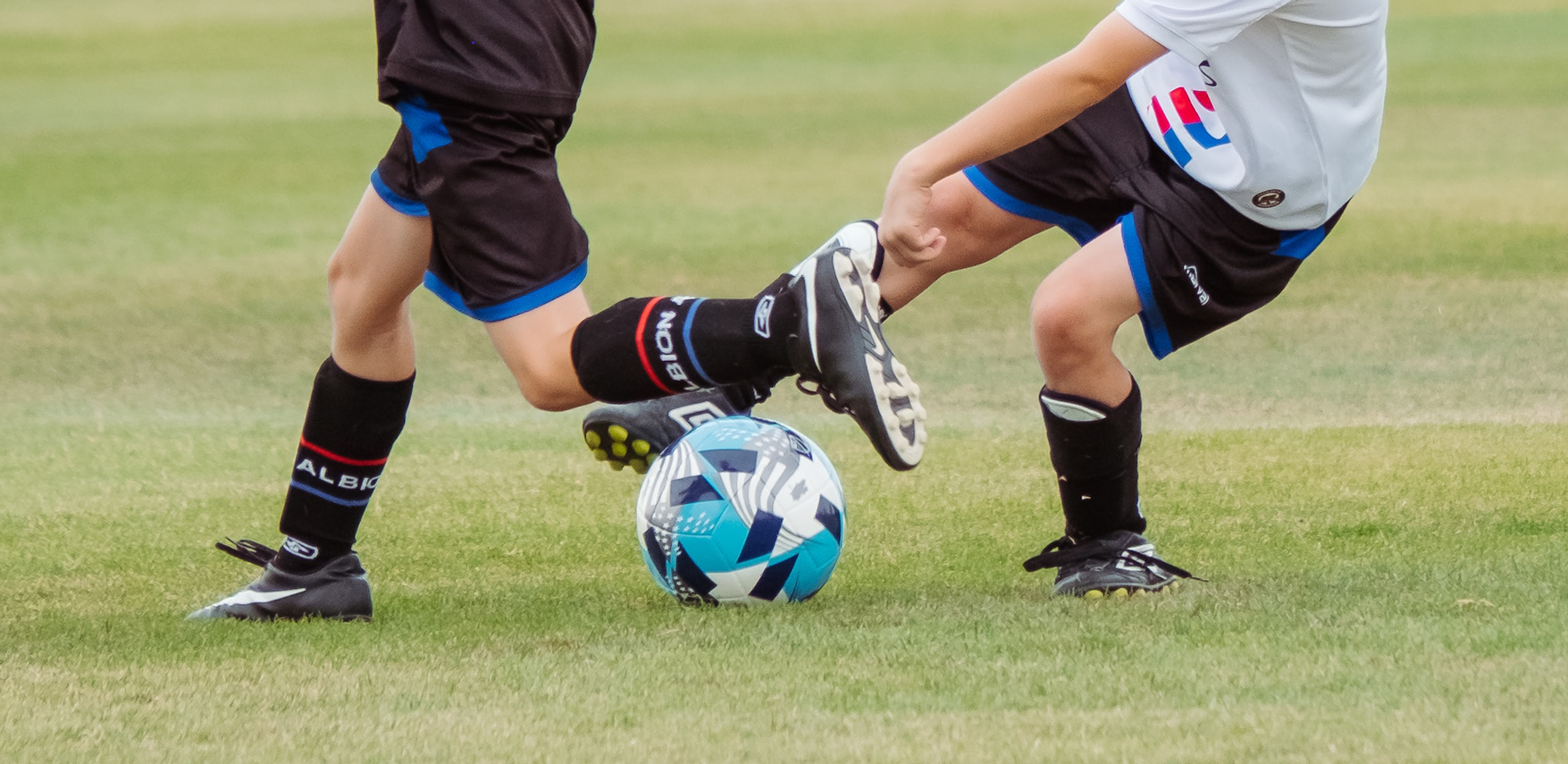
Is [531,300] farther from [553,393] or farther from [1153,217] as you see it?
[1153,217]

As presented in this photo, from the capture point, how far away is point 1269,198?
4160 millimetres

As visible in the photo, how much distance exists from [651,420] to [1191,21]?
1.45 meters

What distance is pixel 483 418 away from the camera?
7.98 metres

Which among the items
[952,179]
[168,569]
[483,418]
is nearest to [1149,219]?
[952,179]

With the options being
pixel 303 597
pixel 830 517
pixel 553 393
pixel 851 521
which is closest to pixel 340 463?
pixel 303 597

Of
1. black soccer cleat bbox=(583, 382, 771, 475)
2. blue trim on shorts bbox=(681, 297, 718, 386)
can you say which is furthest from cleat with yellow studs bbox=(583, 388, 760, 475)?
blue trim on shorts bbox=(681, 297, 718, 386)

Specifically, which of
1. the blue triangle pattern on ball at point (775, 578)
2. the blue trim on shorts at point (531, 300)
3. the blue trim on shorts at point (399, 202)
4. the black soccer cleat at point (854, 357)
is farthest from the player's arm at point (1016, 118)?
the blue trim on shorts at point (399, 202)

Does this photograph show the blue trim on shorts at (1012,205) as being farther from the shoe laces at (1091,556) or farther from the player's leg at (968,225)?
the shoe laces at (1091,556)

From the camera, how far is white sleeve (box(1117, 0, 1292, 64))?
3.70m

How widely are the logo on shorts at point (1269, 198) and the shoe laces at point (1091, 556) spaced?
2.54 ft

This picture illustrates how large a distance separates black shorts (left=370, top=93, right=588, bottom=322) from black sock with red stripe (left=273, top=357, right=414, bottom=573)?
53 centimetres

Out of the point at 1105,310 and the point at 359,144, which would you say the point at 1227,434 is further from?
the point at 359,144

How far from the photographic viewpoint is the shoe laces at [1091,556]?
433cm

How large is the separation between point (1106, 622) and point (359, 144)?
15692mm
